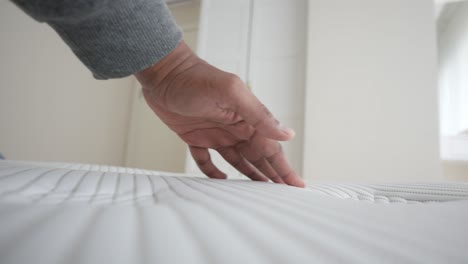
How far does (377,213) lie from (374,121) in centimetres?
218

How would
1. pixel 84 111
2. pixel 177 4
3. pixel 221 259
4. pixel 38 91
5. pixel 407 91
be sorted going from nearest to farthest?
pixel 221 259
pixel 407 91
pixel 38 91
pixel 84 111
pixel 177 4

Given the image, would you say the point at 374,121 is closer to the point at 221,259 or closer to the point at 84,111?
the point at 221,259

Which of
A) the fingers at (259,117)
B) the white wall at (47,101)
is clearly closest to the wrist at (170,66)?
the fingers at (259,117)

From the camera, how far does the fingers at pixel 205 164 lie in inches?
26.8

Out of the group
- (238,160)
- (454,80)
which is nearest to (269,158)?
(238,160)

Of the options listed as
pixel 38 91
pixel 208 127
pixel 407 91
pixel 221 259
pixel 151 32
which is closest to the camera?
pixel 221 259

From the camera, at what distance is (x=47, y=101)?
2.75 m

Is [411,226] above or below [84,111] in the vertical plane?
below

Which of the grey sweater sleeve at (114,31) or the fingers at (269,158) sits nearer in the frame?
the grey sweater sleeve at (114,31)

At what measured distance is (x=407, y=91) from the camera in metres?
2.14

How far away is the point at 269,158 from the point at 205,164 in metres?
0.17

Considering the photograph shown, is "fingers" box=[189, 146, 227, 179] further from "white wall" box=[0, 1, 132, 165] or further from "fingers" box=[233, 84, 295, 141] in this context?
"white wall" box=[0, 1, 132, 165]

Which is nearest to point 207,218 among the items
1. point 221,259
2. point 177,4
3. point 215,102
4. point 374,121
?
point 221,259

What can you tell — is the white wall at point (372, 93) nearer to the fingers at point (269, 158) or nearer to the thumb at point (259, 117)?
the fingers at point (269, 158)
